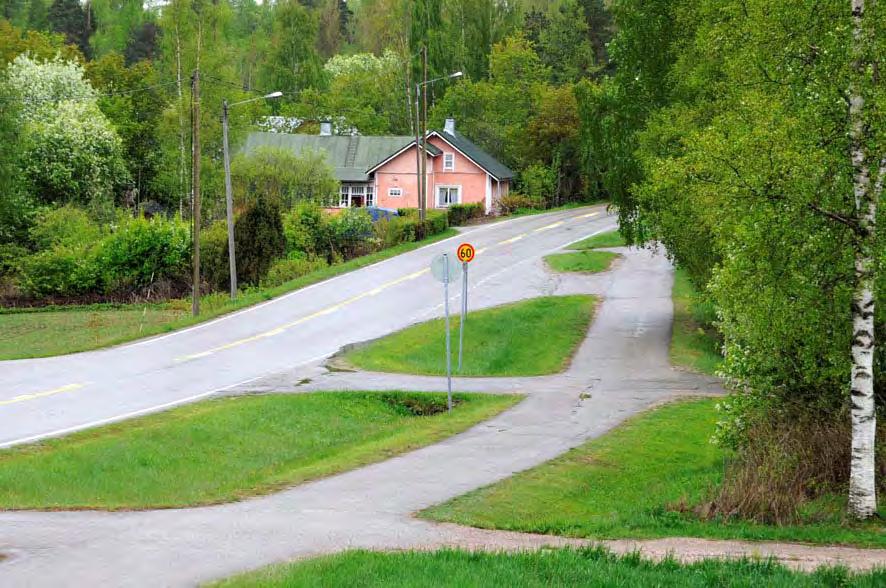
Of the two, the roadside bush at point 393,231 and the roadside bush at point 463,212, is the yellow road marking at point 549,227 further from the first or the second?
the roadside bush at point 393,231

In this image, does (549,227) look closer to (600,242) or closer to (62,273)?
(600,242)

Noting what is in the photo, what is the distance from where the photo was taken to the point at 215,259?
43875 mm

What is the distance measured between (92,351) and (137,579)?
1869 centimetres

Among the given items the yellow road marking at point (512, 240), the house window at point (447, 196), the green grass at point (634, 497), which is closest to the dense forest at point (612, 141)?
the green grass at point (634, 497)

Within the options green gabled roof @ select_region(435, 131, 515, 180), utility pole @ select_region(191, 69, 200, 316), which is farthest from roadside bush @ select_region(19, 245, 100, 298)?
green gabled roof @ select_region(435, 131, 515, 180)

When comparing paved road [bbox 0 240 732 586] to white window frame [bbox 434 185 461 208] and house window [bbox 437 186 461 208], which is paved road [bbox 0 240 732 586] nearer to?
white window frame [bbox 434 185 461 208]

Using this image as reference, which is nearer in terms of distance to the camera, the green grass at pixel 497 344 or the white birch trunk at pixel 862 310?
the white birch trunk at pixel 862 310

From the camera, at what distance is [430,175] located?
73375 mm

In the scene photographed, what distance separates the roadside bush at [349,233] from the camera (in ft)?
158

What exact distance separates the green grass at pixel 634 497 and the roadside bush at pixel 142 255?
97.6ft

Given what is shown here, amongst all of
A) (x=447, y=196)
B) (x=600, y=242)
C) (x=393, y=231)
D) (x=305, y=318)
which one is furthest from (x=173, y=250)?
(x=447, y=196)

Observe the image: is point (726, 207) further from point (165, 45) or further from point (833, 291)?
point (165, 45)

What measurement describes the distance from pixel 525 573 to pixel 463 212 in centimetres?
5228

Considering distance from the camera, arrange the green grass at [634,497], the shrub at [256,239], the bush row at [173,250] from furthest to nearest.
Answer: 1. the bush row at [173,250]
2. the shrub at [256,239]
3. the green grass at [634,497]
